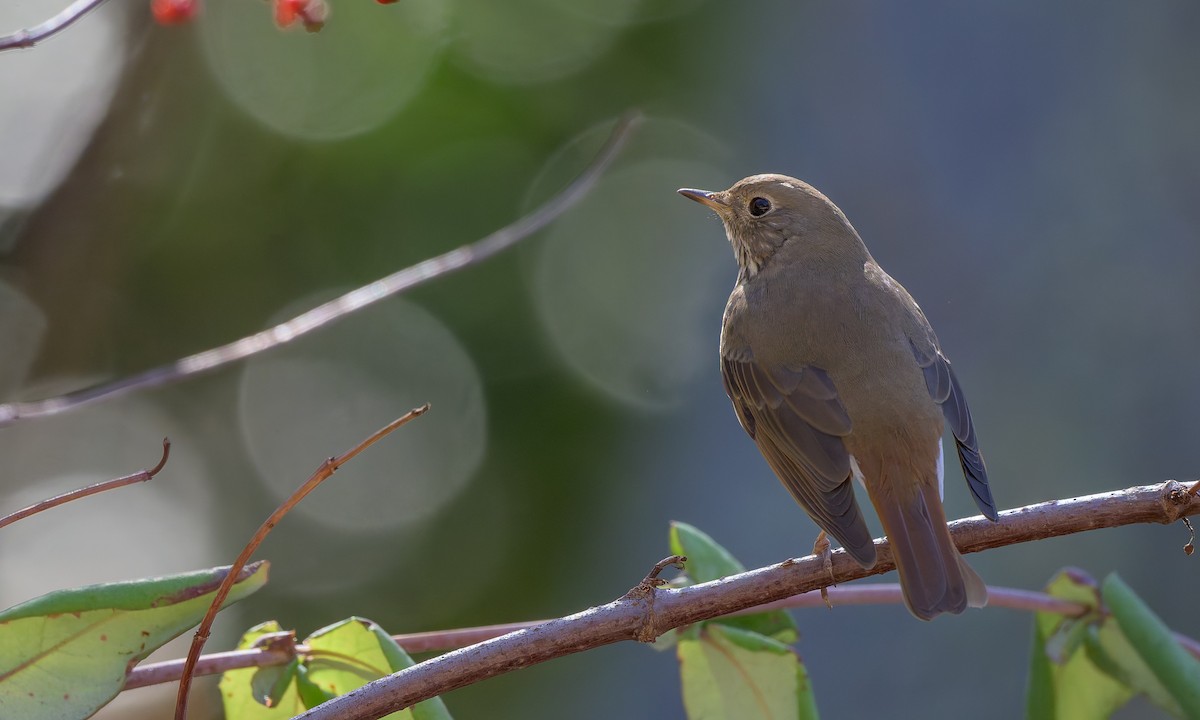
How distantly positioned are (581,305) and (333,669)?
420 centimetres

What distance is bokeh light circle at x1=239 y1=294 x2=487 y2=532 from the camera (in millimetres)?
6027

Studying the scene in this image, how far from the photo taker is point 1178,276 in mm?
5465

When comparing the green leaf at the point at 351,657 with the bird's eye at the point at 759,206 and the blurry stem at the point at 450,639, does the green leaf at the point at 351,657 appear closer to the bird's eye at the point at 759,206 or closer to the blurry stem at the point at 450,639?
the blurry stem at the point at 450,639

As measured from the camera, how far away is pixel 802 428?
3.20 m

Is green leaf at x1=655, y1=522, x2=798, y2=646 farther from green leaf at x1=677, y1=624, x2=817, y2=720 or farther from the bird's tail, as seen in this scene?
the bird's tail

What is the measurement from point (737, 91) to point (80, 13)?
4.73 m

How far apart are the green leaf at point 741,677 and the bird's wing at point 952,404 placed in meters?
0.88

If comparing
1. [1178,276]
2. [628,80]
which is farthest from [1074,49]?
[628,80]

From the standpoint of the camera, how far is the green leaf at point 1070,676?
2557 millimetres

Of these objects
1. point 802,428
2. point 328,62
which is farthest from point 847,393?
point 328,62

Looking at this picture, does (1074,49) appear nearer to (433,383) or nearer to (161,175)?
(433,383)

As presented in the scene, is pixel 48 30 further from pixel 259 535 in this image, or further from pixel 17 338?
pixel 17 338

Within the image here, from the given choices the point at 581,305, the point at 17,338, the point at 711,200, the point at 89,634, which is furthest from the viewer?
the point at 581,305

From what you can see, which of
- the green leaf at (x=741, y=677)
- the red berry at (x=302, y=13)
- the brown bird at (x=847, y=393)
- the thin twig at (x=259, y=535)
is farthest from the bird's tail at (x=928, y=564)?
the red berry at (x=302, y=13)
